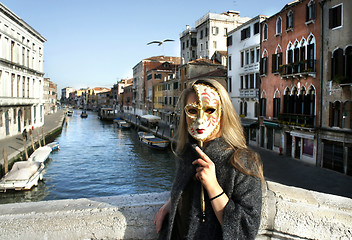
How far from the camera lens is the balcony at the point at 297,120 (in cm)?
1481

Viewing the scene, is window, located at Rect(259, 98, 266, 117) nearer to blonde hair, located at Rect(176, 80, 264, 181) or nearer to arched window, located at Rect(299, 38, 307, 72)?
arched window, located at Rect(299, 38, 307, 72)

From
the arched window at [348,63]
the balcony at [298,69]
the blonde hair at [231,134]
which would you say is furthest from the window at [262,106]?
the blonde hair at [231,134]

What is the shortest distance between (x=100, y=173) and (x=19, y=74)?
1550 centimetres

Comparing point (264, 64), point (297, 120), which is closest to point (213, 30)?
point (264, 64)

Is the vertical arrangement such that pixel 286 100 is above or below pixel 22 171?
above

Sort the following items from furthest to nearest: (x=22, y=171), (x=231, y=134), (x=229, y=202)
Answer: (x=22, y=171) < (x=231, y=134) < (x=229, y=202)

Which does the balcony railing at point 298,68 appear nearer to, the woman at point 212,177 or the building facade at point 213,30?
the woman at point 212,177

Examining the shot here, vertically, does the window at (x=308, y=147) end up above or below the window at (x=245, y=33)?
below

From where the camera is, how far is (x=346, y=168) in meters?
12.8

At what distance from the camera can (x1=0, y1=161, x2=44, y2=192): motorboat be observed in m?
13.0

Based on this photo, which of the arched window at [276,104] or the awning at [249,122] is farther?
the awning at [249,122]

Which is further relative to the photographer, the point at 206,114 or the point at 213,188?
the point at 206,114

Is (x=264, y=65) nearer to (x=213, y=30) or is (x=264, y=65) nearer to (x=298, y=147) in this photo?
(x=298, y=147)

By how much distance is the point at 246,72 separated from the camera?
21844 millimetres
